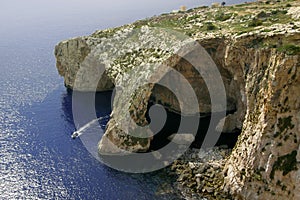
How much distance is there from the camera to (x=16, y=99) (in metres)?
114

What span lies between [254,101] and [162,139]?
27.1m

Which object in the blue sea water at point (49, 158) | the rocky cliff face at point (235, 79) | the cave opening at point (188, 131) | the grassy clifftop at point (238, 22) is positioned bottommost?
the blue sea water at point (49, 158)

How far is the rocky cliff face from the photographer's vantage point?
50.7 metres

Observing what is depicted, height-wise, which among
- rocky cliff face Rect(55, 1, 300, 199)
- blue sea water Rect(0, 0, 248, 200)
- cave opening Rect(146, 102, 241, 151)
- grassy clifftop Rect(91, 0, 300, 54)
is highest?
grassy clifftop Rect(91, 0, 300, 54)

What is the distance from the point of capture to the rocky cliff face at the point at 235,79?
50.7 meters

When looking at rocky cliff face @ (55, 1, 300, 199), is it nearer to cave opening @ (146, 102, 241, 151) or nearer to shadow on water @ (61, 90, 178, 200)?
cave opening @ (146, 102, 241, 151)

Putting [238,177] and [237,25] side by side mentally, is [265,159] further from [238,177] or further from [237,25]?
[237,25]

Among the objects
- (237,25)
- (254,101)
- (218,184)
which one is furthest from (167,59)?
(218,184)

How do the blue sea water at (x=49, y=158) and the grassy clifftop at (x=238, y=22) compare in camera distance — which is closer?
the grassy clifftop at (x=238, y=22)

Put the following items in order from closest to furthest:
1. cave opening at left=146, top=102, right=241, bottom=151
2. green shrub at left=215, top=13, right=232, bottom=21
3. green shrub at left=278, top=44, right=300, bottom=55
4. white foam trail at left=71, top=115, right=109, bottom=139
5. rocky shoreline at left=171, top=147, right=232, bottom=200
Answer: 1. green shrub at left=278, top=44, right=300, bottom=55
2. rocky shoreline at left=171, top=147, right=232, bottom=200
3. cave opening at left=146, top=102, right=241, bottom=151
4. white foam trail at left=71, top=115, right=109, bottom=139
5. green shrub at left=215, top=13, right=232, bottom=21

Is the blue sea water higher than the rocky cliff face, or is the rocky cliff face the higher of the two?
the rocky cliff face

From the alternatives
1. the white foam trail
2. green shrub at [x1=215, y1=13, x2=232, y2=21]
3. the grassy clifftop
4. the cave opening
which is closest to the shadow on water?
the white foam trail

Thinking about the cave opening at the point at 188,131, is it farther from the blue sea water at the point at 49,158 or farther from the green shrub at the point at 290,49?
the green shrub at the point at 290,49

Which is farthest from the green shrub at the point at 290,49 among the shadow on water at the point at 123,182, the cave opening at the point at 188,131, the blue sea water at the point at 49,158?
the blue sea water at the point at 49,158
